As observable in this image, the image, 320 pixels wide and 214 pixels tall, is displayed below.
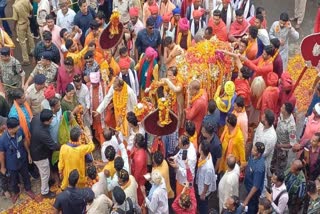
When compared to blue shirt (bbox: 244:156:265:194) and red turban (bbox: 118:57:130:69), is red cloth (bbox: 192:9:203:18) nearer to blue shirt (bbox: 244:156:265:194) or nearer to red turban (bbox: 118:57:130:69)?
red turban (bbox: 118:57:130:69)

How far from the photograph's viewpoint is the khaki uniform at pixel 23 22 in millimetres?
11281

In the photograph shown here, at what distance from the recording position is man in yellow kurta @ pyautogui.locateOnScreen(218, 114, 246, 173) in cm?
816

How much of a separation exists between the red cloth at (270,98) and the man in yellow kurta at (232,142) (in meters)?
0.96

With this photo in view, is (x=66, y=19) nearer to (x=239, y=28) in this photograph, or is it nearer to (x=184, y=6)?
(x=184, y=6)

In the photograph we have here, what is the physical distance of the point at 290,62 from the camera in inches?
479

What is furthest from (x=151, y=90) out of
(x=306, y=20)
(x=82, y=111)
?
(x=306, y=20)

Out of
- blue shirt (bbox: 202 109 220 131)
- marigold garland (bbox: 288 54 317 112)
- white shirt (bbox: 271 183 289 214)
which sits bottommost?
marigold garland (bbox: 288 54 317 112)

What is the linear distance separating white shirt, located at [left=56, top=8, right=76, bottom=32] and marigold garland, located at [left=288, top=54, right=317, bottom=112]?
181 inches

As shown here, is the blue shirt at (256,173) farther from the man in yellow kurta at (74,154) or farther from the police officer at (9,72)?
the police officer at (9,72)

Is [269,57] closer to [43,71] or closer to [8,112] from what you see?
[43,71]

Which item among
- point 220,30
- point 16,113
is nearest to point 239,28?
point 220,30

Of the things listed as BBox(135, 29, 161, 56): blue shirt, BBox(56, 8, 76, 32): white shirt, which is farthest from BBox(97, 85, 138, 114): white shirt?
BBox(56, 8, 76, 32): white shirt

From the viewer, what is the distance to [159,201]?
7.55 meters

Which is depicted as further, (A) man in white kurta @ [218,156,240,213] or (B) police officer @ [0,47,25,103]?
(B) police officer @ [0,47,25,103]
